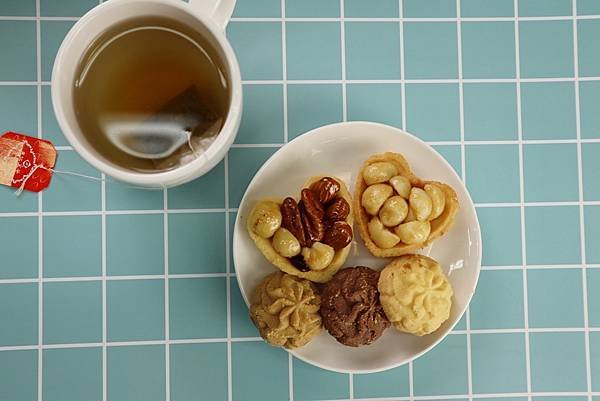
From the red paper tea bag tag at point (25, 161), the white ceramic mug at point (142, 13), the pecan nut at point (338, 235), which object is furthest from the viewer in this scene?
the red paper tea bag tag at point (25, 161)

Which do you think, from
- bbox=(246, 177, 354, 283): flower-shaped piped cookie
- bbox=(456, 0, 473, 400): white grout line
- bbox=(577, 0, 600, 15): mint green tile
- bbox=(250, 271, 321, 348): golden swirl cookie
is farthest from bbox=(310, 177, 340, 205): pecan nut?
bbox=(577, 0, 600, 15): mint green tile

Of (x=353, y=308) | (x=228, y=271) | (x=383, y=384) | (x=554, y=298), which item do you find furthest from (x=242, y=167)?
(x=554, y=298)

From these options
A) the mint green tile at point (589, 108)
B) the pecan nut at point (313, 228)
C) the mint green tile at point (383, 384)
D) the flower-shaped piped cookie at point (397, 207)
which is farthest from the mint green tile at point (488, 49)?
the mint green tile at point (383, 384)

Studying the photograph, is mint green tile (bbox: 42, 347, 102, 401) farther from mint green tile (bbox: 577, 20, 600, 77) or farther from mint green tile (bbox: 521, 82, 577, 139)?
mint green tile (bbox: 577, 20, 600, 77)

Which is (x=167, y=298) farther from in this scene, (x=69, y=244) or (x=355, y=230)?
(x=355, y=230)

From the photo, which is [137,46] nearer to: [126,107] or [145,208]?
[126,107]

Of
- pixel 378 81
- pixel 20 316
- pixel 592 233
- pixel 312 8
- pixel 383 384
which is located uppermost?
pixel 312 8

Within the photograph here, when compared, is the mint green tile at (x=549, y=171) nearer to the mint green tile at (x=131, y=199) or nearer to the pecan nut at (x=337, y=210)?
the pecan nut at (x=337, y=210)
